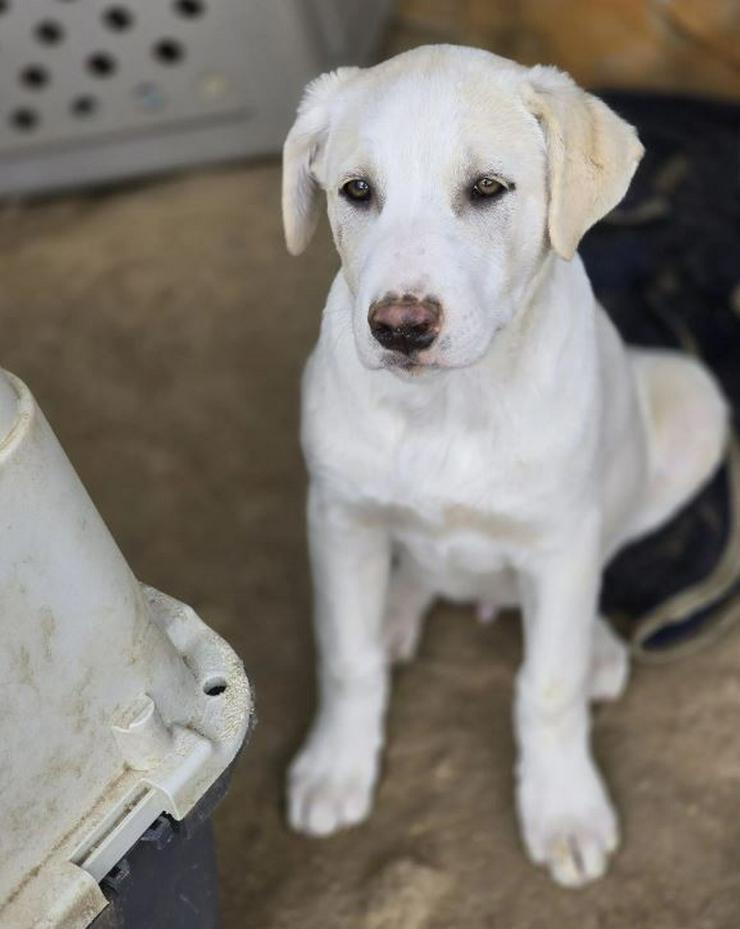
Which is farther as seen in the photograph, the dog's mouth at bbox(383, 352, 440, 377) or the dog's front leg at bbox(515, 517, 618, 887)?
the dog's front leg at bbox(515, 517, 618, 887)

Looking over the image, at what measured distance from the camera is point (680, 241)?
11.3 feet

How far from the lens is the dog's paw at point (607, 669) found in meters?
2.75

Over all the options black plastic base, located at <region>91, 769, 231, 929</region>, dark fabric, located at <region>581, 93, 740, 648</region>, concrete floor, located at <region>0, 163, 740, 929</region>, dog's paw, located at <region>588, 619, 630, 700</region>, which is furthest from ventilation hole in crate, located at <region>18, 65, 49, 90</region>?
black plastic base, located at <region>91, 769, 231, 929</region>

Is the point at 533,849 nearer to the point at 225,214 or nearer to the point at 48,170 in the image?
the point at 225,214

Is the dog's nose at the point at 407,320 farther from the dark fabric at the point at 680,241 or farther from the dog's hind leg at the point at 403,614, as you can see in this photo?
the dark fabric at the point at 680,241

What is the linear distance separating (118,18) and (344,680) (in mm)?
2196

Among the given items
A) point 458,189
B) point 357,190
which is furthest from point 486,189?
point 357,190

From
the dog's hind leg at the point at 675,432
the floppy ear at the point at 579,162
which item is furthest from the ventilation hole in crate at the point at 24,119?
the floppy ear at the point at 579,162

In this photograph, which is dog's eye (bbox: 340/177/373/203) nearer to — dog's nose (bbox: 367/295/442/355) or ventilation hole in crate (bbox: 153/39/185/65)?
dog's nose (bbox: 367/295/442/355)

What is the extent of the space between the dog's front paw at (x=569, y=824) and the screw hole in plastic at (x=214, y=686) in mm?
801

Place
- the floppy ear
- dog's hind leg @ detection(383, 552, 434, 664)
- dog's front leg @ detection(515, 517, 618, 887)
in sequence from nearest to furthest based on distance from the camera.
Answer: the floppy ear < dog's front leg @ detection(515, 517, 618, 887) < dog's hind leg @ detection(383, 552, 434, 664)

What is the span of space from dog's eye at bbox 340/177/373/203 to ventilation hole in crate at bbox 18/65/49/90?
2.20m

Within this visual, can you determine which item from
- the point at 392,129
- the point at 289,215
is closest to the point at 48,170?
the point at 289,215

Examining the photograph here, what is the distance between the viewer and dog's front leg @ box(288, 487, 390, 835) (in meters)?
2.46
